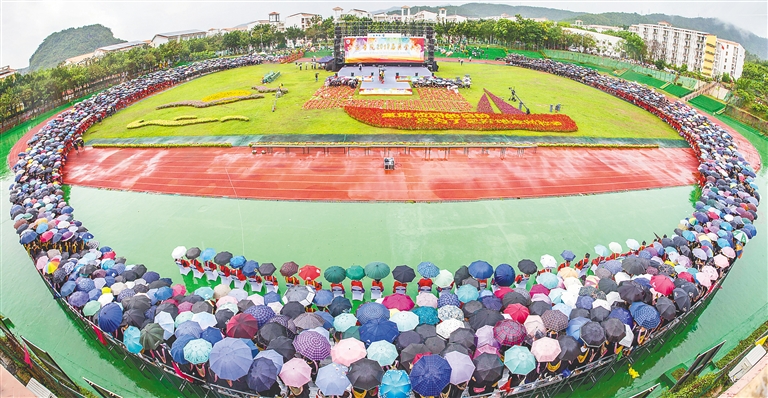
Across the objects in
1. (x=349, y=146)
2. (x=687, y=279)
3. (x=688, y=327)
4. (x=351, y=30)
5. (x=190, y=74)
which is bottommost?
(x=688, y=327)

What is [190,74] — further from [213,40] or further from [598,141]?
[598,141]

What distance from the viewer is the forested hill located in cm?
12200

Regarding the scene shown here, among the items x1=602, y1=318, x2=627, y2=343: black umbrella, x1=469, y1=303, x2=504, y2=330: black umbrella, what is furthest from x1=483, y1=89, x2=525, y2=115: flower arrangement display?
x1=469, y1=303, x2=504, y2=330: black umbrella

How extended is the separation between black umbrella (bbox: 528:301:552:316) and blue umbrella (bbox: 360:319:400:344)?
392cm

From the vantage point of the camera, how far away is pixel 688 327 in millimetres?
14289

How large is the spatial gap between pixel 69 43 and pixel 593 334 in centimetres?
15593

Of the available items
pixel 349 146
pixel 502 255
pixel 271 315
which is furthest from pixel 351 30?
pixel 271 315

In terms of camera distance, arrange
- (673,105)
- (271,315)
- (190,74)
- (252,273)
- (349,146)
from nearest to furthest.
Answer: (271,315) → (252,273) → (349,146) → (673,105) → (190,74)

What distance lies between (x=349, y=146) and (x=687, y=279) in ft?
61.1

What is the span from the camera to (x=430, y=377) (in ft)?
32.6

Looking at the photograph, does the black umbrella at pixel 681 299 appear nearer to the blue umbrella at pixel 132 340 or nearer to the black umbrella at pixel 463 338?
the black umbrella at pixel 463 338

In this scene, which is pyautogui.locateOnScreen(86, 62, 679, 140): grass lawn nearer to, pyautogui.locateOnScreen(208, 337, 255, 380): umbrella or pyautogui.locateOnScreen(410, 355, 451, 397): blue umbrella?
pyautogui.locateOnScreen(208, 337, 255, 380): umbrella

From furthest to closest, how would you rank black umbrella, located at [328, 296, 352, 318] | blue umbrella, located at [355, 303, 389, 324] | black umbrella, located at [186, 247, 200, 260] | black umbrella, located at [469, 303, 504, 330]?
black umbrella, located at [186, 247, 200, 260] → black umbrella, located at [328, 296, 352, 318] → blue umbrella, located at [355, 303, 389, 324] → black umbrella, located at [469, 303, 504, 330]

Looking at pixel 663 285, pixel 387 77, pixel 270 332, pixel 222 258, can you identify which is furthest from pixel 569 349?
pixel 387 77
